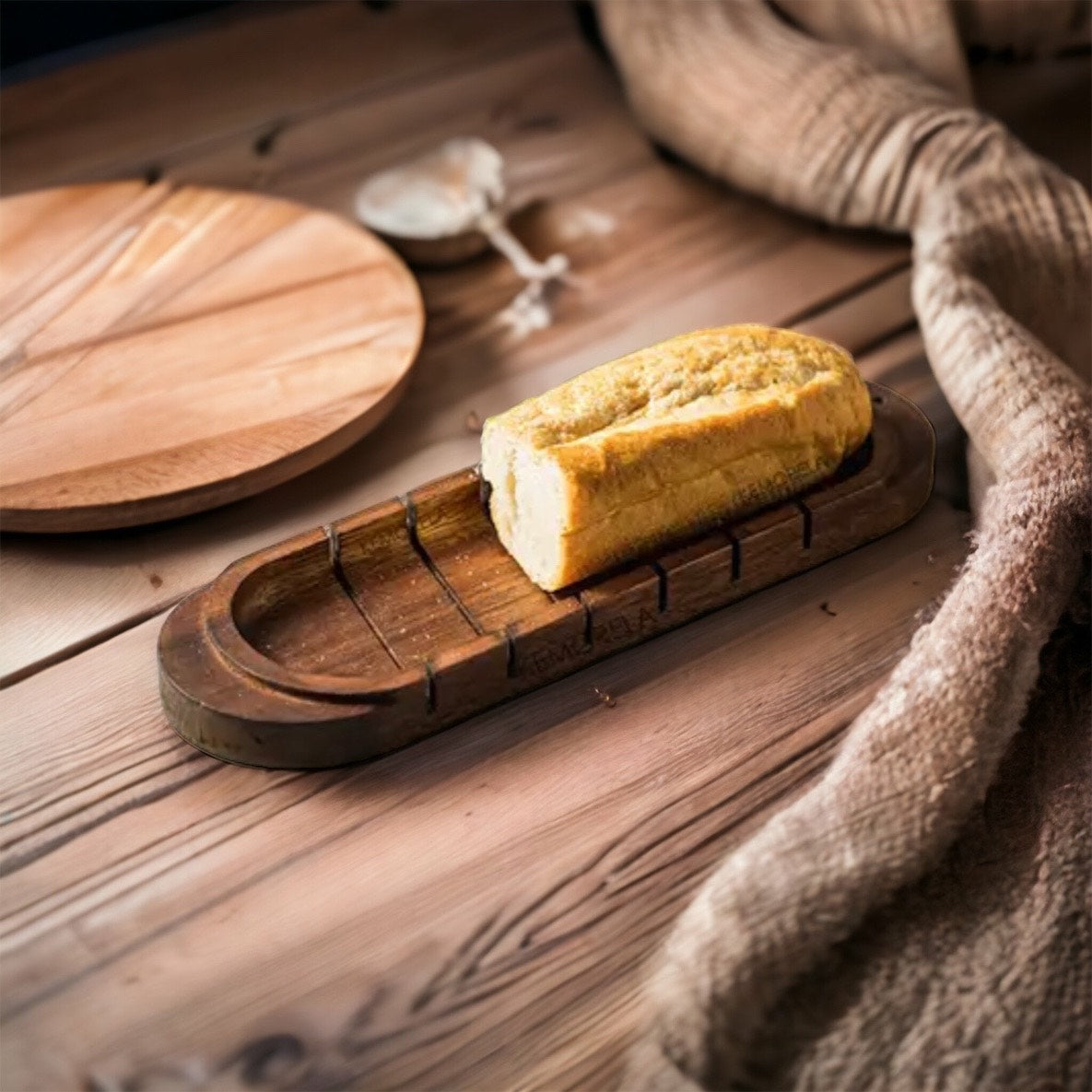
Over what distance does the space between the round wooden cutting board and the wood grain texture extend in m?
0.13

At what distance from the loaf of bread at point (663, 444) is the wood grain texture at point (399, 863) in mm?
91

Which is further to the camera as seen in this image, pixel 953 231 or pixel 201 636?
pixel 953 231

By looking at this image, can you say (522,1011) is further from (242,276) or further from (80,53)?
(80,53)

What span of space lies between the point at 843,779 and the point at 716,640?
0.60 feet

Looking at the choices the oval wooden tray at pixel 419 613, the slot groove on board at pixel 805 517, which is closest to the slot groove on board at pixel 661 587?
the oval wooden tray at pixel 419 613

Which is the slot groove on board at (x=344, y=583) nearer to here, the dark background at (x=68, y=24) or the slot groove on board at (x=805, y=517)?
the slot groove on board at (x=805, y=517)

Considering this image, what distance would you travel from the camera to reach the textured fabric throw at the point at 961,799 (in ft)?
2.43

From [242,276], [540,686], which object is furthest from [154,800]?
[242,276]

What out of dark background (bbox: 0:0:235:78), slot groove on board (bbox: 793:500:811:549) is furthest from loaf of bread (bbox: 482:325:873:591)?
dark background (bbox: 0:0:235:78)

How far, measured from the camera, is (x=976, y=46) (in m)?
1.50

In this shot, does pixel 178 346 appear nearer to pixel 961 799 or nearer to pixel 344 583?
pixel 344 583

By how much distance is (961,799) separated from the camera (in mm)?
819

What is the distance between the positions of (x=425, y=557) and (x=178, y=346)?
Result: 346mm

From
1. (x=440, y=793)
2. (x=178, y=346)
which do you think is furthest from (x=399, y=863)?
(x=178, y=346)
